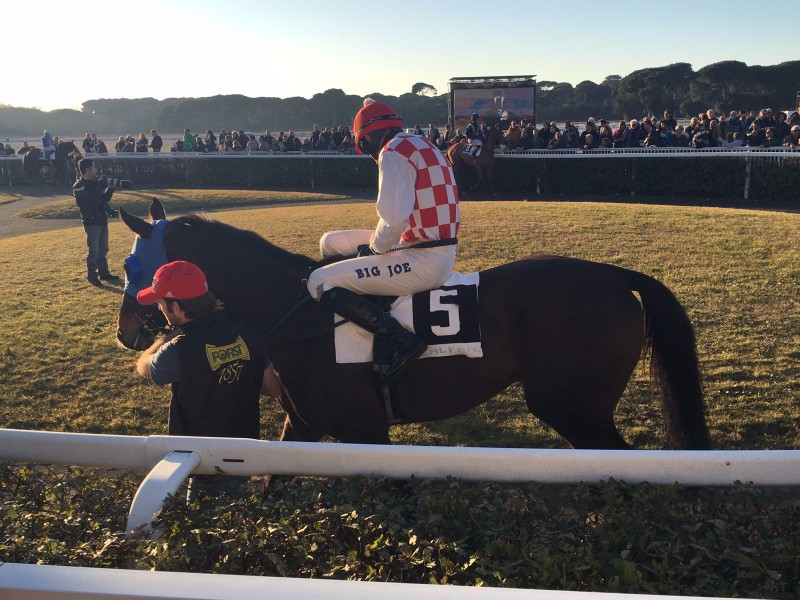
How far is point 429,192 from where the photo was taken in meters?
3.31

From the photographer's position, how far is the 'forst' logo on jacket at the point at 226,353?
3.00 meters

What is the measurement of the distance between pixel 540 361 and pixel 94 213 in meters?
8.25

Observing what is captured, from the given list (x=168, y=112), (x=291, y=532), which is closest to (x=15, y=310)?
(x=291, y=532)

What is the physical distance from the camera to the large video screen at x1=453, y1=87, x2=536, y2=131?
77.4ft

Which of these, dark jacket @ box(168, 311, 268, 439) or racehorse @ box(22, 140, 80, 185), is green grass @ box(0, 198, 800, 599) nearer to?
dark jacket @ box(168, 311, 268, 439)

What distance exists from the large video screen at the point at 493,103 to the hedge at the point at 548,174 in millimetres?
4755

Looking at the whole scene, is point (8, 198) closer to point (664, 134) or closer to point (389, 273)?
point (664, 134)

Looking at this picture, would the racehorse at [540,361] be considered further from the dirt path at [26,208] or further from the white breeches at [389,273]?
the dirt path at [26,208]

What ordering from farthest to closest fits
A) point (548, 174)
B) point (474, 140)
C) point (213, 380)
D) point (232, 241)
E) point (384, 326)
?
point (474, 140)
point (548, 174)
point (232, 241)
point (384, 326)
point (213, 380)

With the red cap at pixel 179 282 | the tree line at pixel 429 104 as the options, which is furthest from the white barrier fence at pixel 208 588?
the tree line at pixel 429 104

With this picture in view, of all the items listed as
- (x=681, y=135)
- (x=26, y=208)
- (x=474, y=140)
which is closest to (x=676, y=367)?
(x=681, y=135)

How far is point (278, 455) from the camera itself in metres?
2.02

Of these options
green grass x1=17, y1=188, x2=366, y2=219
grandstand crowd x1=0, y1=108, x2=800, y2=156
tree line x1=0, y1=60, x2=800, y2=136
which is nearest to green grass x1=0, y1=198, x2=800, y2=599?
grandstand crowd x1=0, y1=108, x2=800, y2=156

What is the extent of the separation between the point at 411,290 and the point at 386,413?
0.59m
